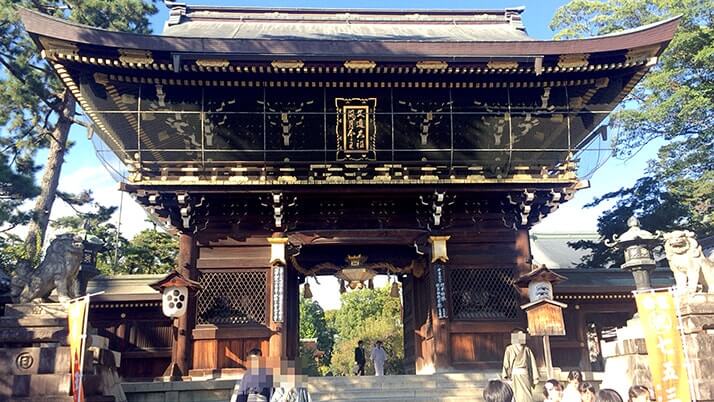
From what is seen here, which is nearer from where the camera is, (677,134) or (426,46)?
(426,46)

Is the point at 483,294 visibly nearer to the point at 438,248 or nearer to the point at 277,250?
the point at 438,248

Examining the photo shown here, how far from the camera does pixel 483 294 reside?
14.4 m

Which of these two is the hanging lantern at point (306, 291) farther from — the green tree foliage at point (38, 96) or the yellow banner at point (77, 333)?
the green tree foliage at point (38, 96)

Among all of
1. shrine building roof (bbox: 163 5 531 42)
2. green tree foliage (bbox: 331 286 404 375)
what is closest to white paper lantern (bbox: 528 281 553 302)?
shrine building roof (bbox: 163 5 531 42)

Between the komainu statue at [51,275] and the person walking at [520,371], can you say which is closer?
the person walking at [520,371]

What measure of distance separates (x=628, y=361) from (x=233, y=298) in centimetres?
910

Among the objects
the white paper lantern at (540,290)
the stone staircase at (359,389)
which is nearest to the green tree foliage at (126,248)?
the stone staircase at (359,389)

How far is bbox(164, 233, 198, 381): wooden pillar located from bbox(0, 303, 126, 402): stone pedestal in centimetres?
265

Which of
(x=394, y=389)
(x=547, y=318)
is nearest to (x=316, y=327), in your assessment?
(x=394, y=389)

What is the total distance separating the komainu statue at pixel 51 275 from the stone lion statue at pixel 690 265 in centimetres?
1141

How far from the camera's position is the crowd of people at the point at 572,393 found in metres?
4.76

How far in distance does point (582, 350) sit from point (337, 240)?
7276 mm

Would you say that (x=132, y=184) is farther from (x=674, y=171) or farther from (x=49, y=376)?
(x=674, y=171)

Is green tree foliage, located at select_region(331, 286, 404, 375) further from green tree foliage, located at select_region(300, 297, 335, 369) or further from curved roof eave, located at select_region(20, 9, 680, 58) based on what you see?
curved roof eave, located at select_region(20, 9, 680, 58)
